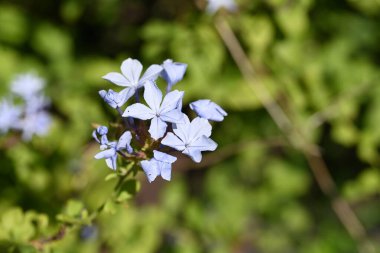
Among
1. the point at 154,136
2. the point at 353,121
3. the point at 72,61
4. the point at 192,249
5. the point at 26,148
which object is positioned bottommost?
the point at 154,136

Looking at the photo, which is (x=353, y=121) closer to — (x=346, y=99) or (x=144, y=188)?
(x=346, y=99)

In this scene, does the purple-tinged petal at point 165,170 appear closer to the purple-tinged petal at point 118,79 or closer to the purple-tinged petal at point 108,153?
the purple-tinged petal at point 108,153

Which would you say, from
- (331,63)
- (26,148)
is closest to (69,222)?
(26,148)

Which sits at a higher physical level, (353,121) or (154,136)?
(353,121)

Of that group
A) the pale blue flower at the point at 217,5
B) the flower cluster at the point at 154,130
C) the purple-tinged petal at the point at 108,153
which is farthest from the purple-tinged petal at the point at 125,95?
the pale blue flower at the point at 217,5

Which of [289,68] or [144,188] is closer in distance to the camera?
[289,68]

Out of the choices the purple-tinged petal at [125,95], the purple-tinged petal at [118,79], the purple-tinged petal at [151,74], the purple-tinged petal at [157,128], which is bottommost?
the purple-tinged petal at [157,128]
